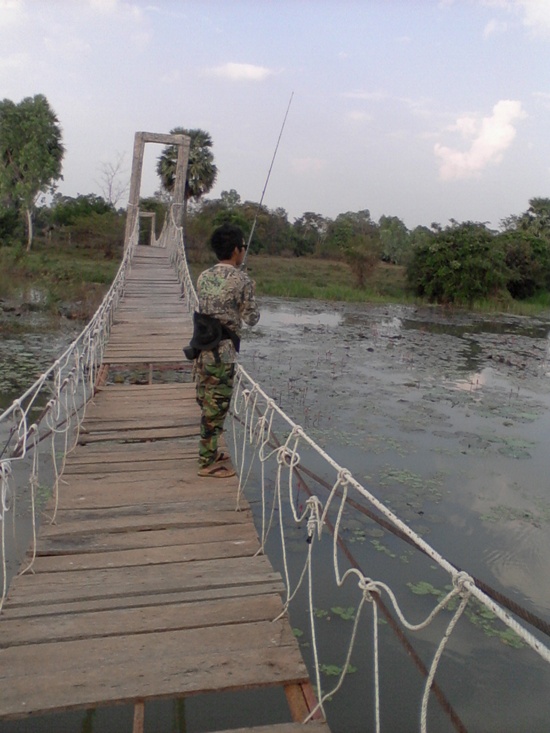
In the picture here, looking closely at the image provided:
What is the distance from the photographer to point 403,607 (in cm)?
329

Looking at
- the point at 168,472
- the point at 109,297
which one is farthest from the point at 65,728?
the point at 109,297

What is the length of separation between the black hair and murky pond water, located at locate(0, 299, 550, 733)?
1855 mm

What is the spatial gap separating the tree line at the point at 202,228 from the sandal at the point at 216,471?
17749 mm

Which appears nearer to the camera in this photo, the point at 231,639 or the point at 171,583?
the point at 231,639

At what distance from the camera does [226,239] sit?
114 inches

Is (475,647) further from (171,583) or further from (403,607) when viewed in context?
(171,583)

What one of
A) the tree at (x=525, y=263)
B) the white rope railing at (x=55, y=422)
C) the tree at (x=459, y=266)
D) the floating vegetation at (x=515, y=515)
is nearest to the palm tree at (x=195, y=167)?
the tree at (x=459, y=266)

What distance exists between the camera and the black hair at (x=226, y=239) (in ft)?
9.52

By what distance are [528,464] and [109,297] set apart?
4147 mm

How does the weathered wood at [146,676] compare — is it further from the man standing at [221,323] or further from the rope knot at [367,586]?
the man standing at [221,323]

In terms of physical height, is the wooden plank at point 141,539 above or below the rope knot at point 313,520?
below

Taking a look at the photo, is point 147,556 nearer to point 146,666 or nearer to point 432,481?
point 146,666

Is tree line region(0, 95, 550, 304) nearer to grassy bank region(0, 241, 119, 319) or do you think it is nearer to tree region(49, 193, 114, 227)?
tree region(49, 193, 114, 227)

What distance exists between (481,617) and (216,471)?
1.64 m
